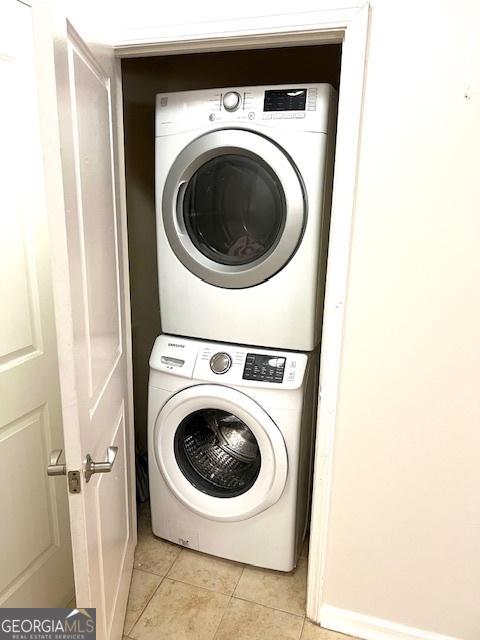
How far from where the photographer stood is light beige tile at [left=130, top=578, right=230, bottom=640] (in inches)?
60.4

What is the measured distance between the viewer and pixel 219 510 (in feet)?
5.65

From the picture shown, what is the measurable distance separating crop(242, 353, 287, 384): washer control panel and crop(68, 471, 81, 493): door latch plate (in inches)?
28.0

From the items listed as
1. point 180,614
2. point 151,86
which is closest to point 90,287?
point 180,614

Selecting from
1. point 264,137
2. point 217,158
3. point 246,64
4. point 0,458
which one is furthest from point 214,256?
point 246,64

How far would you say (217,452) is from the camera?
1.87 m

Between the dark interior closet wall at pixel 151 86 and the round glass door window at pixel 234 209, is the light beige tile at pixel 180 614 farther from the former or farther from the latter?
the round glass door window at pixel 234 209

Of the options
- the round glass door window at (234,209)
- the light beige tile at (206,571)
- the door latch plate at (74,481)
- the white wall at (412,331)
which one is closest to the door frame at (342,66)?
the white wall at (412,331)

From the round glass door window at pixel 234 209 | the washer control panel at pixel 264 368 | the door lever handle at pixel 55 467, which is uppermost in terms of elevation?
the round glass door window at pixel 234 209

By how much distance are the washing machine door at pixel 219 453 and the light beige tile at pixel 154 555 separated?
0.29 meters

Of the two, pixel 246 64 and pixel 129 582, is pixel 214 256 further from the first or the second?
pixel 129 582

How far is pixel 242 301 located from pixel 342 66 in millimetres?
748

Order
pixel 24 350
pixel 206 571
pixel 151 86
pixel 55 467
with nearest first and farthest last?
pixel 55 467, pixel 24 350, pixel 206 571, pixel 151 86

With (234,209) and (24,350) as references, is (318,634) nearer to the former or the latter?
(24,350)

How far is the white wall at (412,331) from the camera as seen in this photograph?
3.73 feet
